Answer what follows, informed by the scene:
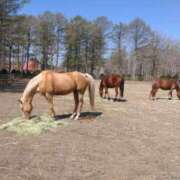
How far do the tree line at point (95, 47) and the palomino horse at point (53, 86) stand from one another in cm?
4627

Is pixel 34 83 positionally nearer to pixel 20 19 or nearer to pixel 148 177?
pixel 148 177

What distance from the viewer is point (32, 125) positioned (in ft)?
→ 32.8

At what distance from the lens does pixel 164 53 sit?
236ft

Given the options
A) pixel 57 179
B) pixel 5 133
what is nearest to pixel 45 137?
pixel 5 133

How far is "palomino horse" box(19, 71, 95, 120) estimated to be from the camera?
36.1 ft

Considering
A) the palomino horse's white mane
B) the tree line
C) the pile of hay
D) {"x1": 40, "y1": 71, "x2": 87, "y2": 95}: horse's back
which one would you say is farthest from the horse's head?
the tree line

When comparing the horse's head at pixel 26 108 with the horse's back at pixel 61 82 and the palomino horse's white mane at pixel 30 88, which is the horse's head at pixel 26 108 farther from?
the horse's back at pixel 61 82

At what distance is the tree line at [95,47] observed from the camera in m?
60.2

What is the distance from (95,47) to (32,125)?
57223mm

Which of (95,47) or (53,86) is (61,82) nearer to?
(53,86)

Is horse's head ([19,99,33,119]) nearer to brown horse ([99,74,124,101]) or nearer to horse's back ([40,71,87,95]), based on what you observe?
horse's back ([40,71,87,95])

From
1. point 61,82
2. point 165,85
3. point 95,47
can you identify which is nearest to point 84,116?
point 61,82

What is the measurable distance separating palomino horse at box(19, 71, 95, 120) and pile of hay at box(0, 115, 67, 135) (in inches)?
21.0

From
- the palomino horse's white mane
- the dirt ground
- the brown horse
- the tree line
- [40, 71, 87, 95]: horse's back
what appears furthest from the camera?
the tree line
